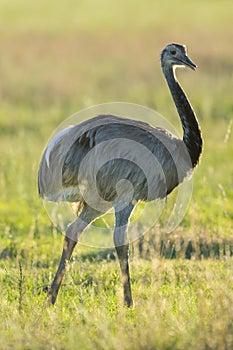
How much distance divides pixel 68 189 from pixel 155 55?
1558cm

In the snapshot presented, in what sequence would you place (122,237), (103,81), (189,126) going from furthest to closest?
(103,81) → (189,126) → (122,237)

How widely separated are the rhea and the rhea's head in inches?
25.5

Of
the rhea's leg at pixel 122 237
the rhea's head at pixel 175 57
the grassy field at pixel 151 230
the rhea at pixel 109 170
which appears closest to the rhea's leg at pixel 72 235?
the rhea at pixel 109 170

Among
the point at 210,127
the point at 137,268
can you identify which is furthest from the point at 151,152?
the point at 210,127

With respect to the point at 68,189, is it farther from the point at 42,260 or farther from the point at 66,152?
the point at 42,260

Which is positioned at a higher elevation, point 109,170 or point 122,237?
point 109,170

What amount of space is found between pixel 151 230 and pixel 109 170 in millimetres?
1933

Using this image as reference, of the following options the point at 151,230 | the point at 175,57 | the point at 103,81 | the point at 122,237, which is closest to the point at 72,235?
the point at 122,237

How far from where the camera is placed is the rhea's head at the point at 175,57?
21.0 feet

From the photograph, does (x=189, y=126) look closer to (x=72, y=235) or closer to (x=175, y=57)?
(x=175, y=57)

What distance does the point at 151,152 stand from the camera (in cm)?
599

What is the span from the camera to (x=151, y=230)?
7.72m

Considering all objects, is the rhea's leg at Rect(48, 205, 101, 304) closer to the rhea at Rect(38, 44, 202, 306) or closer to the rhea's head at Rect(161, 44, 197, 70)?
the rhea at Rect(38, 44, 202, 306)

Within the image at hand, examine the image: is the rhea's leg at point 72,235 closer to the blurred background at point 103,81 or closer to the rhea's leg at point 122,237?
the rhea's leg at point 122,237
